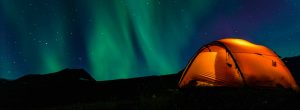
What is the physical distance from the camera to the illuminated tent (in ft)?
40.5

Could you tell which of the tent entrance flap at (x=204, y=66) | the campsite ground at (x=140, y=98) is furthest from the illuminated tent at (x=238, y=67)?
the campsite ground at (x=140, y=98)

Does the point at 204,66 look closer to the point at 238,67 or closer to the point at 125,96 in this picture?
the point at 238,67

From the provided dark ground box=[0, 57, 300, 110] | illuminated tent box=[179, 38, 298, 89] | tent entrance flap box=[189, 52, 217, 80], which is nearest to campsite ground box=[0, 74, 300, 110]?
dark ground box=[0, 57, 300, 110]

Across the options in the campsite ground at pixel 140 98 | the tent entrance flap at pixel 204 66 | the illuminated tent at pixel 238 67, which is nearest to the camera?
the campsite ground at pixel 140 98

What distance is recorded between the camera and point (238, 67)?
12.4m

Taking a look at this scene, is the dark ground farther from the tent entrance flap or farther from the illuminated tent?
the tent entrance flap

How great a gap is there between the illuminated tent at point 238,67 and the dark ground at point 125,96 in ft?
1.90

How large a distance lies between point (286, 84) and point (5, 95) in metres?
14.7

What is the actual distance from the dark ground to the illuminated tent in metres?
0.58

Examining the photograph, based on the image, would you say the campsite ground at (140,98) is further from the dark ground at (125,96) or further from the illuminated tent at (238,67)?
the illuminated tent at (238,67)

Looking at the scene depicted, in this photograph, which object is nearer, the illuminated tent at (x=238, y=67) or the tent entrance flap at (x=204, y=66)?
the illuminated tent at (x=238, y=67)

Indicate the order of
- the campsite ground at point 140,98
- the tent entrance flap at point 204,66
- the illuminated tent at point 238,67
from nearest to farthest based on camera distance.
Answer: the campsite ground at point 140,98 < the illuminated tent at point 238,67 < the tent entrance flap at point 204,66

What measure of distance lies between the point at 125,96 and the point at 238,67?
6005 mm

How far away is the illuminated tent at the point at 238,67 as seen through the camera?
12.3m
